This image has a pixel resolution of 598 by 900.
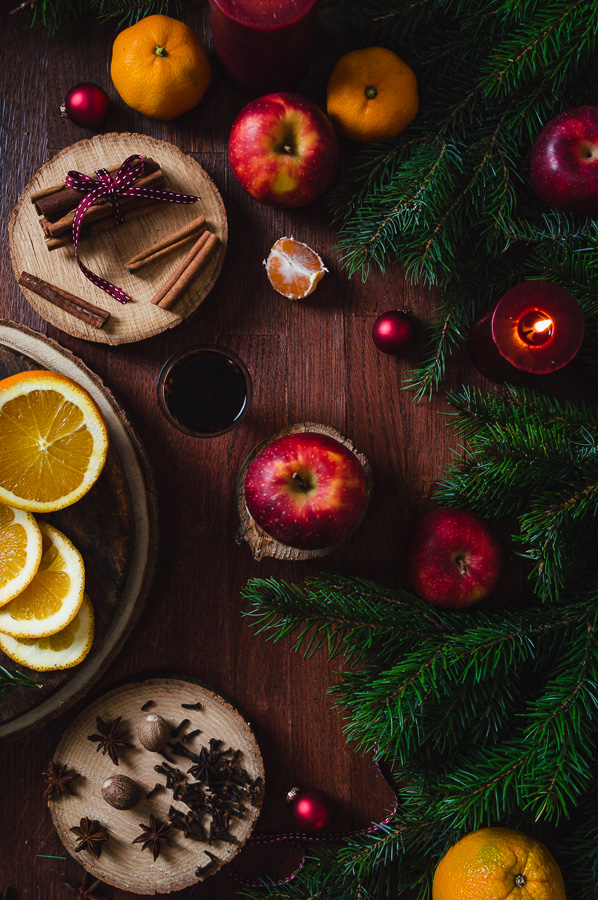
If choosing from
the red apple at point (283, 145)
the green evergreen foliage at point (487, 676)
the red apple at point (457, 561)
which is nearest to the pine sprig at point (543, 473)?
the green evergreen foliage at point (487, 676)

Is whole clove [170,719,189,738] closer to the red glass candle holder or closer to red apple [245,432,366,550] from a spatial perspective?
red apple [245,432,366,550]

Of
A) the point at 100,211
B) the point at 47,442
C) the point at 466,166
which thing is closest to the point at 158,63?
the point at 100,211

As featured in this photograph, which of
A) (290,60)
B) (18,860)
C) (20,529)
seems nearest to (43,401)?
(20,529)

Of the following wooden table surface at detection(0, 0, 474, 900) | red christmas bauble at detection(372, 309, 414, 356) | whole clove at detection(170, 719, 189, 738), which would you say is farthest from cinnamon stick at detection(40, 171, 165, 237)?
whole clove at detection(170, 719, 189, 738)

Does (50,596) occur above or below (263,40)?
below

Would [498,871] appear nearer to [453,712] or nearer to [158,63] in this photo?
[453,712]

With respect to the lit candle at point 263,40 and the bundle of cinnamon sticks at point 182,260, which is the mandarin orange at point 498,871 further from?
the lit candle at point 263,40

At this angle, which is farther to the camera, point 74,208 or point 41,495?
point 74,208
